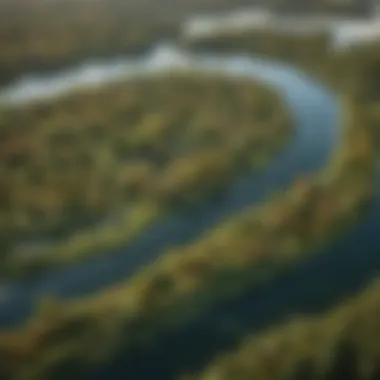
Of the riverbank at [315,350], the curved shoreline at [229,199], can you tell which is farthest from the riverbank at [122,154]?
the riverbank at [315,350]

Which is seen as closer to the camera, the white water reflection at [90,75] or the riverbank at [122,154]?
the riverbank at [122,154]

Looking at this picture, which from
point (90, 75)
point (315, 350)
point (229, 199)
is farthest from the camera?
point (90, 75)

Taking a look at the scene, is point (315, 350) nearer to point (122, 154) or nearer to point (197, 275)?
point (197, 275)

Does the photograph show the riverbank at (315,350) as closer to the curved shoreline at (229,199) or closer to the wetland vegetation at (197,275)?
the wetland vegetation at (197,275)

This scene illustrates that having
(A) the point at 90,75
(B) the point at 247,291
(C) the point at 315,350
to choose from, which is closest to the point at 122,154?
(A) the point at 90,75

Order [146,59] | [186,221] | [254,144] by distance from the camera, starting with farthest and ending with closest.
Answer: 1. [146,59]
2. [254,144]
3. [186,221]

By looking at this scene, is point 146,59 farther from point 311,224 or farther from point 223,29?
point 311,224

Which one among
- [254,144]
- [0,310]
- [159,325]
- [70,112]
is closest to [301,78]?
[254,144]
